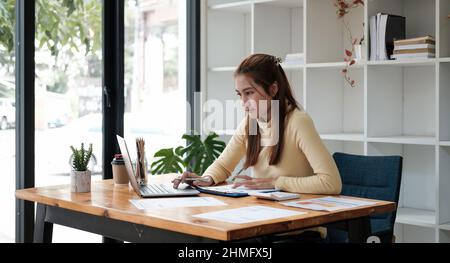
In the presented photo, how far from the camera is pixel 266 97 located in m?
2.97

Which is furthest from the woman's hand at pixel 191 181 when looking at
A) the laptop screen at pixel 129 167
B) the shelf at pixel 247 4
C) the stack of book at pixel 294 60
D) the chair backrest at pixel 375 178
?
the shelf at pixel 247 4

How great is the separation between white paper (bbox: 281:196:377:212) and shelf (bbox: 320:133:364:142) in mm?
1380

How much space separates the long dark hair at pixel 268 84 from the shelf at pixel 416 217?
1.20 meters

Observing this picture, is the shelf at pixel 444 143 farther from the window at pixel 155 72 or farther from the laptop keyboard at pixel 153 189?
the window at pixel 155 72

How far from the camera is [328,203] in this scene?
8.07 feet

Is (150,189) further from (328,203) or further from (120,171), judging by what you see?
(328,203)

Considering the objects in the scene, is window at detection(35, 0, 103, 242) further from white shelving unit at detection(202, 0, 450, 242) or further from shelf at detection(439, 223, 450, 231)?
shelf at detection(439, 223, 450, 231)

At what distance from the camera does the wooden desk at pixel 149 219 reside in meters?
2.02

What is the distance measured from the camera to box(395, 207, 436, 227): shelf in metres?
3.68

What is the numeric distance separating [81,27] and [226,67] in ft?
3.62

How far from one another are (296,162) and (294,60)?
4.96ft

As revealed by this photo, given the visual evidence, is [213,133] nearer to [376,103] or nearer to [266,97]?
[376,103]

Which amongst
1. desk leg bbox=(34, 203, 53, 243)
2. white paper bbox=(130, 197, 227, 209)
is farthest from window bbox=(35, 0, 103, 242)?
white paper bbox=(130, 197, 227, 209)
